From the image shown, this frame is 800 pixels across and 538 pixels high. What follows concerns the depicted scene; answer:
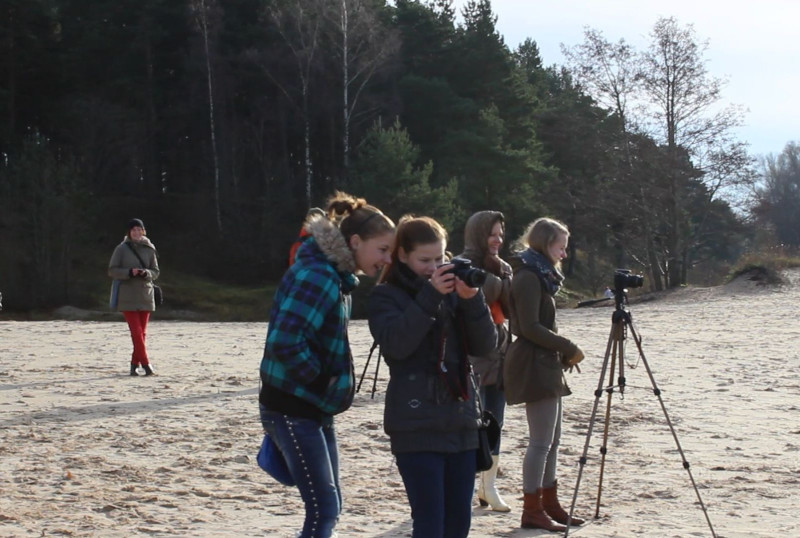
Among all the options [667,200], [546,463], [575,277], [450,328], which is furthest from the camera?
[575,277]

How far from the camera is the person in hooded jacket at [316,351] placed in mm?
4055

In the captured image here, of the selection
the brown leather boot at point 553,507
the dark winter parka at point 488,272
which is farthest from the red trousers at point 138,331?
the brown leather boot at point 553,507

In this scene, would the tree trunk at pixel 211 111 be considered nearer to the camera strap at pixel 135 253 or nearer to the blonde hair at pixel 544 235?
the camera strap at pixel 135 253

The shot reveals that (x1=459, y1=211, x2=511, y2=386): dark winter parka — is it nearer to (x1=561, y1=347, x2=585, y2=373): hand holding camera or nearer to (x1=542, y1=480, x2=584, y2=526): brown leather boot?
(x1=561, y1=347, x2=585, y2=373): hand holding camera

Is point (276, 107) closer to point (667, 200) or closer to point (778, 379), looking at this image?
point (667, 200)

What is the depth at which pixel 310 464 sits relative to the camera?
4.14m

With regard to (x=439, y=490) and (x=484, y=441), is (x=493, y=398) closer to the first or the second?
(x=484, y=441)

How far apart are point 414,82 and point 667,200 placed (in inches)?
555

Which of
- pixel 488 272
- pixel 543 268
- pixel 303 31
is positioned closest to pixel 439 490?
pixel 543 268

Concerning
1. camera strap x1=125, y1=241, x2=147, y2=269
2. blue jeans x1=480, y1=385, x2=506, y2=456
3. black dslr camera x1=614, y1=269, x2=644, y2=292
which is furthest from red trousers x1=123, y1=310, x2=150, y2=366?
black dslr camera x1=614, y1=269, x2=644, y2=292

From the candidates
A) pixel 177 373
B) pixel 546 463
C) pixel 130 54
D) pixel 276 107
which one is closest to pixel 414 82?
pixel 276 107

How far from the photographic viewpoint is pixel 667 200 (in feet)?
125

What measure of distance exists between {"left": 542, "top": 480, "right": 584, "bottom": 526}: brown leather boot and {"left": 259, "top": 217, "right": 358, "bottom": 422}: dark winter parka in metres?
2.35

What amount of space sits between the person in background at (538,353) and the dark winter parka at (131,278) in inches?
299
